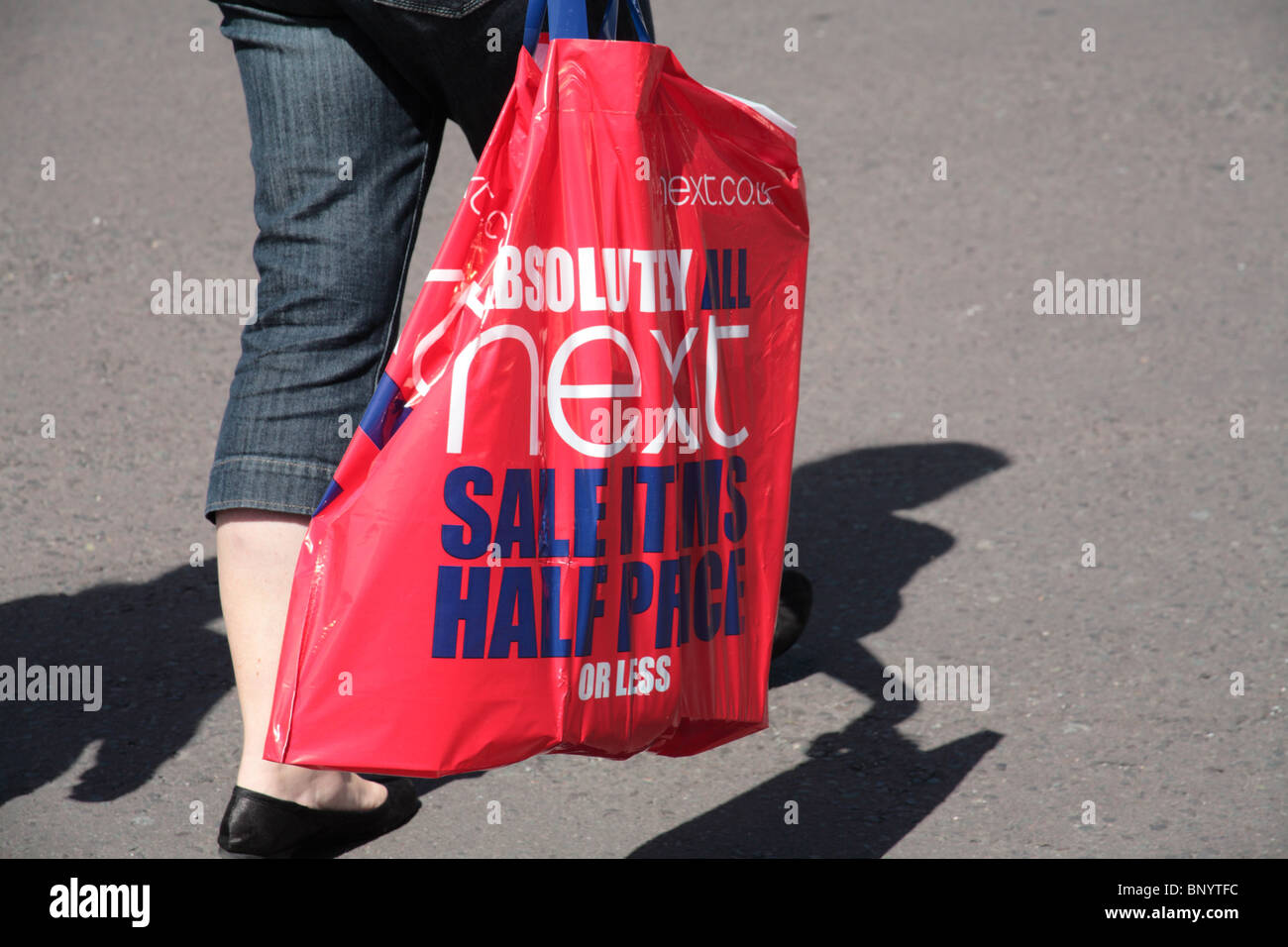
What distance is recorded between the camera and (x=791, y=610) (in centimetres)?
267

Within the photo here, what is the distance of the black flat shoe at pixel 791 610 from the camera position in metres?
2.65

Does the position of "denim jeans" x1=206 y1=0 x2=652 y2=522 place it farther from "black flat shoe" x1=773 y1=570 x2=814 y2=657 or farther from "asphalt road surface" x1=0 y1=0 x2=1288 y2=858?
"black flat shoe" x1=773 y1=570 x2=814 y2=657

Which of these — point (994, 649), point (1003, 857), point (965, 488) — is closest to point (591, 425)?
point (1003, 857)

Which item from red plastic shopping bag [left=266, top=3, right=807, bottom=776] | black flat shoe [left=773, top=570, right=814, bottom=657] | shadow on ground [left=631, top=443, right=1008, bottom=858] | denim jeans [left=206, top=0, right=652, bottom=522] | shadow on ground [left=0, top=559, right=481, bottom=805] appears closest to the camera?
red plastic shopping bag [left=266, top=3, right=807, bottom=776]

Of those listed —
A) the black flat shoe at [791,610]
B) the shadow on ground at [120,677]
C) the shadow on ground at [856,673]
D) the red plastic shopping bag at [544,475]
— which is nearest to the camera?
the red plastic shopping bag at [544,475]

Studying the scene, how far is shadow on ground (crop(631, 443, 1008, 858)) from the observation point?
226cm

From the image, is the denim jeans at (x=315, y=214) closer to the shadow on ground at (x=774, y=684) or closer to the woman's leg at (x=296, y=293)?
the woman's leg at (x=296, y=293)

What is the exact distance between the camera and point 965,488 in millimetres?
3484

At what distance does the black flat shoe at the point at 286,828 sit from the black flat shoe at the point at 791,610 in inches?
32.4

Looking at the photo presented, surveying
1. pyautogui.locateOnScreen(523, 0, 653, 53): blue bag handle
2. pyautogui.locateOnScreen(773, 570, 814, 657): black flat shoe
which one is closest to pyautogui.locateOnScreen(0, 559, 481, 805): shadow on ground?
pyautogui.locateOnScreen(773, 570, 814, 657): black flat shoe

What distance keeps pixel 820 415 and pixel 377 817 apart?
2028 mm

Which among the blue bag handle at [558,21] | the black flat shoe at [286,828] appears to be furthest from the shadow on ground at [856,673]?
the blue bag handle at [558,21]

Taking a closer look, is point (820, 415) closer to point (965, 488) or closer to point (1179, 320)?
point (965, 488)

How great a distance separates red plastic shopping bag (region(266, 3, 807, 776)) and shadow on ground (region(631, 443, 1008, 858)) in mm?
472
